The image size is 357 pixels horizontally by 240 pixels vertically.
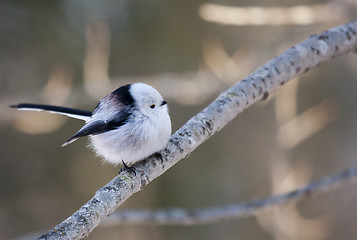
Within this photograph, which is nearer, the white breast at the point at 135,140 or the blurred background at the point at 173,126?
the white breast at the point at 135,140

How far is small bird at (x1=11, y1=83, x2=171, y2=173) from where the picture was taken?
1.97m

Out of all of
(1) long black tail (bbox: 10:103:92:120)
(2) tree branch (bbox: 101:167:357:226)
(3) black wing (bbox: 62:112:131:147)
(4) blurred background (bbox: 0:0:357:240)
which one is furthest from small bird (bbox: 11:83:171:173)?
(4) blurred background (bbox: 0:0:357:240)

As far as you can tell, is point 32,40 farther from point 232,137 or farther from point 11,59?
point 232,137

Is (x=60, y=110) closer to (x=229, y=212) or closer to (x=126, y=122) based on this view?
(x=126, y=122)

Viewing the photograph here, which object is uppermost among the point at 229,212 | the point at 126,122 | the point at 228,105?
the point at 126,122

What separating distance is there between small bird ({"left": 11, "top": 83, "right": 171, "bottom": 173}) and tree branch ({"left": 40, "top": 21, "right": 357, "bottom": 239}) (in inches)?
5.5

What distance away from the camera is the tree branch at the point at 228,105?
1536 millimetres

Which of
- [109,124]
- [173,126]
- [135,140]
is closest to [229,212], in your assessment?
[135,140]

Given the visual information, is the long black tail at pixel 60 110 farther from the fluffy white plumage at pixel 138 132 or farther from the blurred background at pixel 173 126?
the blurred background at pixel 173 126

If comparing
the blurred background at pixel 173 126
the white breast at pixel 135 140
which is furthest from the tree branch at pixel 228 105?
the blurred background at pixel 173 126

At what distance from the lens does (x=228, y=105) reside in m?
1.87

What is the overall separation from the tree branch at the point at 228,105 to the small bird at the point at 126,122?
14cm

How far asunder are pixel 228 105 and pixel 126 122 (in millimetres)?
536

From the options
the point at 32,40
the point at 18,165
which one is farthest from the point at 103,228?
the point at 32,40
